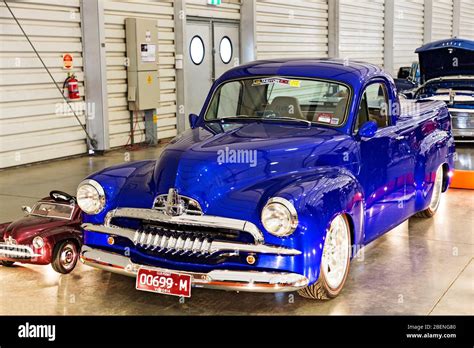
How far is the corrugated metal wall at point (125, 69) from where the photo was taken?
36.6 feet

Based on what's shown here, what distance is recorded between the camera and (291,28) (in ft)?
53.8

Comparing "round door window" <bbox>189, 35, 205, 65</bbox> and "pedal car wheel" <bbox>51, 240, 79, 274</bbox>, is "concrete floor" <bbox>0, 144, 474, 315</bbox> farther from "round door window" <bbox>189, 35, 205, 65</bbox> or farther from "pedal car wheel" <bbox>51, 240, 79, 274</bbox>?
"round door window" <bbox>189, 35, 205, 65</bbox>

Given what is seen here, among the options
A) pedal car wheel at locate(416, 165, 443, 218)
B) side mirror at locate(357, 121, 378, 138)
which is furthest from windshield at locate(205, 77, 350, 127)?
pedal car wheel at locate(416, 165, 443, 218)

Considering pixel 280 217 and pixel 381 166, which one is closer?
pixel 280 217

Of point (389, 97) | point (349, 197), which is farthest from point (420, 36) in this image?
point (349, 197)

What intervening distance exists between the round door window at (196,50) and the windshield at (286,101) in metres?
7.69

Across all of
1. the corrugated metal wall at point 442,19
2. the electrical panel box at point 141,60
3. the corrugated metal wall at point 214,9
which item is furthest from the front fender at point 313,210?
the corrugated metal wall at point 442,19

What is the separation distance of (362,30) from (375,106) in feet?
50.1

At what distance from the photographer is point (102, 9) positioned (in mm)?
10547

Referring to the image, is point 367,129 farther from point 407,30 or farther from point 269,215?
point 407,30

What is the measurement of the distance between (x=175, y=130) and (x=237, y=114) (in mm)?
7706

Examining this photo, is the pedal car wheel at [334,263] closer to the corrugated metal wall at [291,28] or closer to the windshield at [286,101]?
Answer: the windshield at [286,101]

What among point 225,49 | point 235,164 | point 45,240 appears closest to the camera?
point 235,164

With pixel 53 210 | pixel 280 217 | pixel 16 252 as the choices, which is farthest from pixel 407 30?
pixel 280 217
